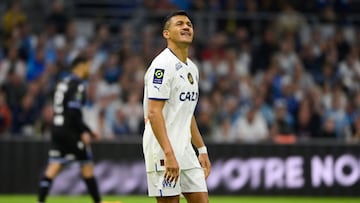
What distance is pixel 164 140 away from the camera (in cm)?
823

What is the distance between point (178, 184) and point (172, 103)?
0.72 meters

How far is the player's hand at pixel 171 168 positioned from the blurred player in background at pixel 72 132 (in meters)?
5.40

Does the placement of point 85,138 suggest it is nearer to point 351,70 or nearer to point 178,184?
point 178,184

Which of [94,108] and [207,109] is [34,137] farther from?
[207,109]

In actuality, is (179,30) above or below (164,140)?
above

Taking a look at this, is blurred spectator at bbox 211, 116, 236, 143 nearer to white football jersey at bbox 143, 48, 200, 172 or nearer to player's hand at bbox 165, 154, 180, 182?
white football jersey at bbox 143, 48, 200, 172

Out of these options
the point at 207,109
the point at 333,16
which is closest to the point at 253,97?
the point at 207,109

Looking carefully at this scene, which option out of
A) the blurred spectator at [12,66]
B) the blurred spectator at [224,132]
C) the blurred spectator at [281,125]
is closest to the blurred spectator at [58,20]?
the blurred spectator at [12,66]

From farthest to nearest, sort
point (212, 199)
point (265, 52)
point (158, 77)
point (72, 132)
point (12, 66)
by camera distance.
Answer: point (265, 52)
point (12, 66)
point (212, 199)
point (72, 132)
point (158, 77)

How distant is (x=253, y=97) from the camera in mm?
20094

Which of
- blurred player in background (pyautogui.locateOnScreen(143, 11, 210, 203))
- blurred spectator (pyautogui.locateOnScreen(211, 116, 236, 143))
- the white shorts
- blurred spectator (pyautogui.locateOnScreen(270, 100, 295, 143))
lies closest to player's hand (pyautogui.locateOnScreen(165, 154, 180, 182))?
blurred player in background (pyautogui.locateOnScreen(143, 11, 210, 203))

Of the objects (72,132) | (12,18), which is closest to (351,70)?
(12,18)

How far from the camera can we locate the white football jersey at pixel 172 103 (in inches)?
331

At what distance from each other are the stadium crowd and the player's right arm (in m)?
9.83
